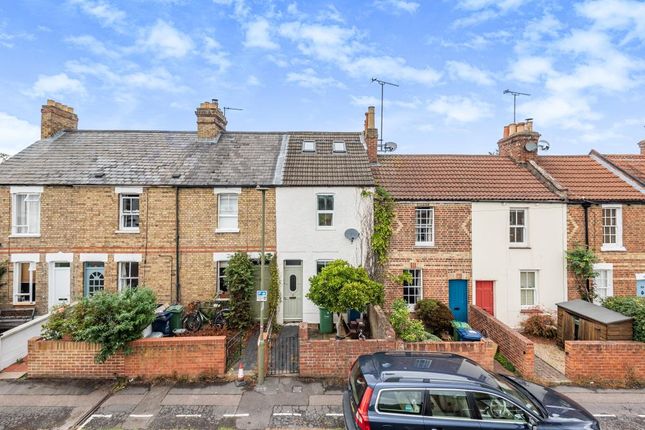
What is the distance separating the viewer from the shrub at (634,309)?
10.3 meters

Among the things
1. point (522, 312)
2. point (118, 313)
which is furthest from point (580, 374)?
point (118, 313)

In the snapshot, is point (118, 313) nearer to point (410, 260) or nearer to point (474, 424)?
point (474, 424)

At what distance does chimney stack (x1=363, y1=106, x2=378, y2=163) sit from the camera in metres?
16.5

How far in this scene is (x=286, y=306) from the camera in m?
14.1

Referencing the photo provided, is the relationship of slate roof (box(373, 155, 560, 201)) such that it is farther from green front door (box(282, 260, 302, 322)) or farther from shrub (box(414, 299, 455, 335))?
green front door (box(282, 260, 302, 322))

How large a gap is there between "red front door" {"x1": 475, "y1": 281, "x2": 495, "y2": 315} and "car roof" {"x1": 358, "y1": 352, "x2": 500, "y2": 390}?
7.94 metres

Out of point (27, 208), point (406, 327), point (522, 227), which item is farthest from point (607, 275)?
point (27, 208)

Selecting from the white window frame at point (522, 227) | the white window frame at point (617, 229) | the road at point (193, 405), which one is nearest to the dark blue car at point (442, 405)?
the road at point (193, 405)

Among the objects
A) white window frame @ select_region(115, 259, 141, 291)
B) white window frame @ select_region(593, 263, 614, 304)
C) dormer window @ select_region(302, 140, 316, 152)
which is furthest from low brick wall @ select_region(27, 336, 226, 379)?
white window frame @ select_region(593, 263, 614, 304)

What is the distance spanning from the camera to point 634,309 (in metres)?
10.7

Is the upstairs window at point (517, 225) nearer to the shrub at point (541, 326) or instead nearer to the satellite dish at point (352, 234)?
the shrub at point (541, 326)

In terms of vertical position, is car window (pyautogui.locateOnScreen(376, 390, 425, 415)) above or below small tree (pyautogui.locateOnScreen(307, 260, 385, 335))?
below

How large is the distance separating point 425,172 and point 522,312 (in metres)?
7.68

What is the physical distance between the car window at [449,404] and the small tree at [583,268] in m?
11.7
